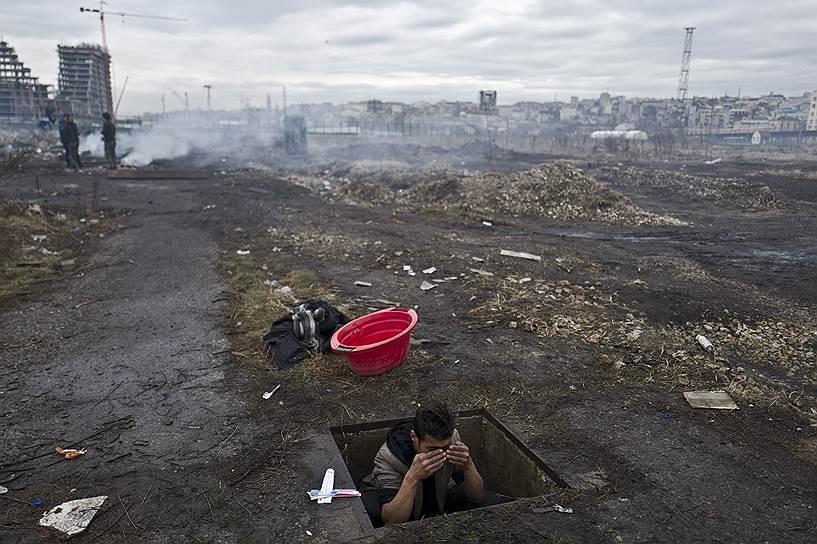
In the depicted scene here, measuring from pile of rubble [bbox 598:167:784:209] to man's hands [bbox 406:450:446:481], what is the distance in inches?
613

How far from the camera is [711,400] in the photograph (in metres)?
4.01

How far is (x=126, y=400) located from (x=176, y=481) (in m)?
1.29

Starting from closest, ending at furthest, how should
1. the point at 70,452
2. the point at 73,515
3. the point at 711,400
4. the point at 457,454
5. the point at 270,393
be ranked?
the point at 73,515 → the point at 457,454 → the point at 70,452 → the point at 711,400 → the point at 270,393

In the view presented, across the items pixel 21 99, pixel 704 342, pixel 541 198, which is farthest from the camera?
pixel 21 99

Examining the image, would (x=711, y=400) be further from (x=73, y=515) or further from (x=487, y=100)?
(x=487, y=100)

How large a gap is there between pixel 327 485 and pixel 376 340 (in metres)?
1.77

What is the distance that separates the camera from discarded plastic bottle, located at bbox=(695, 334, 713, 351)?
496 cm

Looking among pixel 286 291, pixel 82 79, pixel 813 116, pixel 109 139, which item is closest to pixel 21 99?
pixel 82 79

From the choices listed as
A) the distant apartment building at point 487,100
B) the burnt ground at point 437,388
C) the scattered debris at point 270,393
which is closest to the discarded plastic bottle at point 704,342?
the burnt ground at point 437,388

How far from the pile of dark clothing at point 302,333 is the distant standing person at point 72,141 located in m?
17.6

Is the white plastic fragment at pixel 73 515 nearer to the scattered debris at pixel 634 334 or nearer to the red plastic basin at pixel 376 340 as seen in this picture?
the red plastic basin at pixel 376 340

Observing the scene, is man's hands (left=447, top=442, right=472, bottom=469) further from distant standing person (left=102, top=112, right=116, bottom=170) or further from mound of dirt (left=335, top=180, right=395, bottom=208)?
distant standing person (left=102, top=112, right=116, bottom=170)

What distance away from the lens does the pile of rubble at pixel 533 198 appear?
13.3 m

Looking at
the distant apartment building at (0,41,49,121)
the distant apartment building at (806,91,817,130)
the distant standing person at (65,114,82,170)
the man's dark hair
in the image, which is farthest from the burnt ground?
the distant apartment building at (806,91,817,130)
